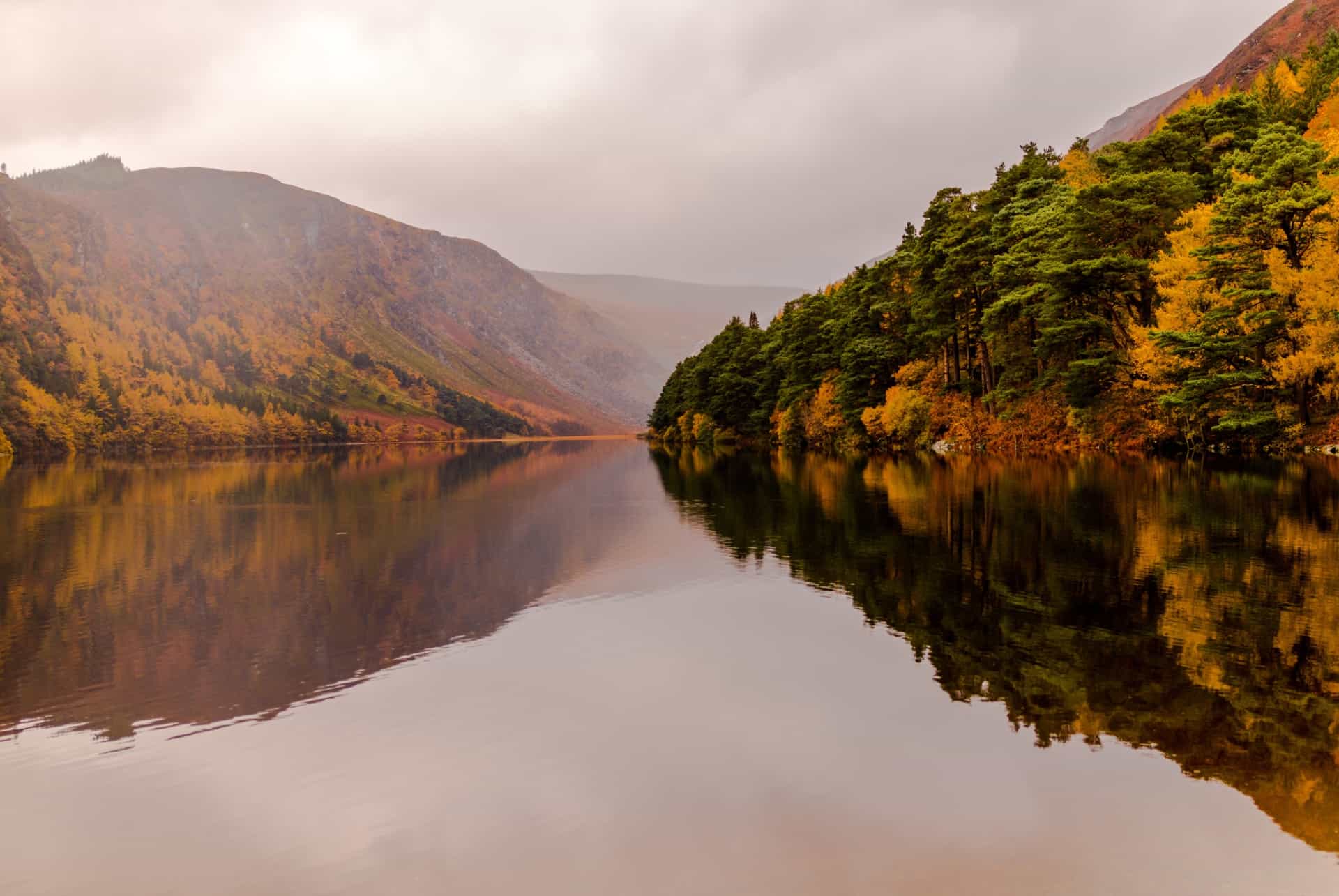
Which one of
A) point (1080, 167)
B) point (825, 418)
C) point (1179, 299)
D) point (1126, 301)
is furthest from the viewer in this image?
point (825, 418)

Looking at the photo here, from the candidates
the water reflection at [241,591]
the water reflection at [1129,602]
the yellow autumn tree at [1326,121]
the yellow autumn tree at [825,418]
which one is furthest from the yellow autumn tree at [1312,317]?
the yellow autumn tree at [825,418]

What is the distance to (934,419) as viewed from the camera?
72.9 m

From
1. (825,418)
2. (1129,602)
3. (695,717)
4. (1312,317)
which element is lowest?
(695,717)

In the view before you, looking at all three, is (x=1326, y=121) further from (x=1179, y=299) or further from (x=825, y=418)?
(x=825, y=418)

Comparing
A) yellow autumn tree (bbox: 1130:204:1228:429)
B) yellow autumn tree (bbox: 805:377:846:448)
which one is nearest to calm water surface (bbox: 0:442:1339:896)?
yellow autumn tree (bbox: 1130:204:1228:429)

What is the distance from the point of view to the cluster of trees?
1752 inches

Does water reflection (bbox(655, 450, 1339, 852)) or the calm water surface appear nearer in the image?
the calm water surface

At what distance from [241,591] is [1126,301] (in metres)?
59.2

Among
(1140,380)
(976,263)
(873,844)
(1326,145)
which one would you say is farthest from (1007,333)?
(873,844)

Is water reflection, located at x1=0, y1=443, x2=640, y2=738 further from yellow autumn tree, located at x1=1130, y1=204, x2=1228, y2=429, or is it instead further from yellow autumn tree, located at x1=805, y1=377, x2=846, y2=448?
yellow autumn tree, located at x1=805, y1=377, x2=846, y2=448

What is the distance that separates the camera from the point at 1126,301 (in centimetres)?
5884

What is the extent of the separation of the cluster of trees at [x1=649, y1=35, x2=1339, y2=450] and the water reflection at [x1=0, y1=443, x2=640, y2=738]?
35897mm

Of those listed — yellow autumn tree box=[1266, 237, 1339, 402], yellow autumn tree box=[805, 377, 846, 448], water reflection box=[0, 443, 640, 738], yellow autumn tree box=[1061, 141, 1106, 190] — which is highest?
yellow autumn tree box=[1061, 141, 1106, 190]

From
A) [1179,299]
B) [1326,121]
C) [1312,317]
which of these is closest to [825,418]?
[1179,299]
